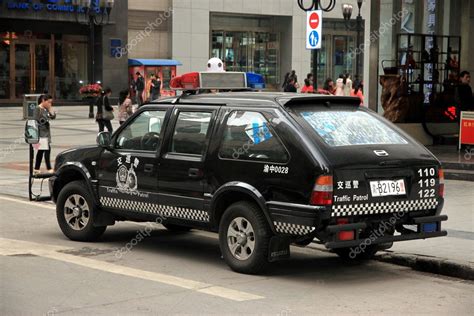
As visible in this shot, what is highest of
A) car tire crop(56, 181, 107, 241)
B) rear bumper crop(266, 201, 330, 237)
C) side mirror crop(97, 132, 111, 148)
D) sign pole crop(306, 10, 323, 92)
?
sign pole crop(306, 10, 323, 92)

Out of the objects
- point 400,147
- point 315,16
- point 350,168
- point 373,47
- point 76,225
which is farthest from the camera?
point 373,47

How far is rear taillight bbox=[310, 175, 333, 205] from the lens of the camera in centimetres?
733

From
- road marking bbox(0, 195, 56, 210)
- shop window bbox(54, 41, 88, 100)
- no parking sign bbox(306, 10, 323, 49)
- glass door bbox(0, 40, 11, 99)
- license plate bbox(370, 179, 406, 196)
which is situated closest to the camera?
license plate bbox(370, 179, 406, 196)

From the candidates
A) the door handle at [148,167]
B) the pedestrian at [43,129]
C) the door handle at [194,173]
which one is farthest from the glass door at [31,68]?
the door handle at [194,173]

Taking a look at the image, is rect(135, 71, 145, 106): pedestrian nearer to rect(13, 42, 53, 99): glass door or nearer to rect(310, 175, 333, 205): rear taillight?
rect(13, 42, 53, 99): glass door

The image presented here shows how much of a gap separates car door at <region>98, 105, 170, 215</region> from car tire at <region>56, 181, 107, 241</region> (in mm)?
303

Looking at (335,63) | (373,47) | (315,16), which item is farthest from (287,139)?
(335,63)

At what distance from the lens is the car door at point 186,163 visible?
836 cm

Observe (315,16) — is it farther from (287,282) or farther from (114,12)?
(114,12)

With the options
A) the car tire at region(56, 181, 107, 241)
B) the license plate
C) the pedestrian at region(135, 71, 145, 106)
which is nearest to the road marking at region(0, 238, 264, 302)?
the car tire at region(56, 181, 107, 241)

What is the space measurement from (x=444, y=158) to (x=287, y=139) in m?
9.65

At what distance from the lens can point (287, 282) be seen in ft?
25.4

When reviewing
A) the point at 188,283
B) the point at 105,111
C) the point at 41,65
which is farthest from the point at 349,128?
the point at 41,65

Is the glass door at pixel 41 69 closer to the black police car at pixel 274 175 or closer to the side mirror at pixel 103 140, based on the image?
the side mirror at pixel 103 140
